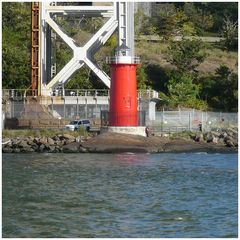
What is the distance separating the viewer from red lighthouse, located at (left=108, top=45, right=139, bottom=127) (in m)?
47.4

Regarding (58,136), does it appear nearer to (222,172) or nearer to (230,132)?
(230,132)

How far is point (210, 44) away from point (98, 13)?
21.2 metres

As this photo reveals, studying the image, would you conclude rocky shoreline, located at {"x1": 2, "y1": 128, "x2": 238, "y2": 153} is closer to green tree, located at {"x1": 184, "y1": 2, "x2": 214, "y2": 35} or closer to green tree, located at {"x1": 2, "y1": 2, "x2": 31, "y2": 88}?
green tree, located at {"x1": 2, "y1": 2, "x2": 31, "y2": 88}

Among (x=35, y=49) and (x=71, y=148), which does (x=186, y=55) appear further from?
(x=71, y=148)

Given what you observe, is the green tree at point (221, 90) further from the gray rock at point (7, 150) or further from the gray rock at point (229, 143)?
the gray rock at point (7, 150)

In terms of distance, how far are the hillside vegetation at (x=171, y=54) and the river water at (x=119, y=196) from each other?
19.3m

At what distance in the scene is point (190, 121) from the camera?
174 feet

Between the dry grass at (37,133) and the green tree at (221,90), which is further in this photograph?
the green tree at (221,90)

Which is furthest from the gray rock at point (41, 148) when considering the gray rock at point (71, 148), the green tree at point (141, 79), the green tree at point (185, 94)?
the green tree at point (141, 79)

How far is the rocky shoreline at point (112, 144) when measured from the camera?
148ft

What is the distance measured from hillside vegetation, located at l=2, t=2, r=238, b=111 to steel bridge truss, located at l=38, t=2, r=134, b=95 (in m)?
3.33

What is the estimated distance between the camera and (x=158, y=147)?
4578 cm

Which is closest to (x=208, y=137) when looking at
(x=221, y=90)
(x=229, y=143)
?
(x=229, y=143)

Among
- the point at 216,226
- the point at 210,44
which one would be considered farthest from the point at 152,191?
the point at 210,44
